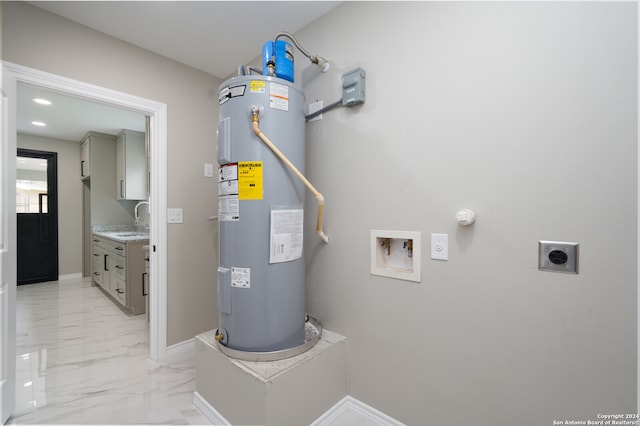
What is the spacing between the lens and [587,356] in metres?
0.97

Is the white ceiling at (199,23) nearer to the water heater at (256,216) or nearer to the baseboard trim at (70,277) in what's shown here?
the water heater at (256,216)

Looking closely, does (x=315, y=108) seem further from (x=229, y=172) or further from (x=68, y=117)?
(x=68, y=117)

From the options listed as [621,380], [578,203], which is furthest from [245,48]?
[621,380]

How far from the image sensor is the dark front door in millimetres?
4371

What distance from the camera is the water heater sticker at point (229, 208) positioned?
1375 millimetres

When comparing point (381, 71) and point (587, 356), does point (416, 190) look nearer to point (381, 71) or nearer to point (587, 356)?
point (381, 71)

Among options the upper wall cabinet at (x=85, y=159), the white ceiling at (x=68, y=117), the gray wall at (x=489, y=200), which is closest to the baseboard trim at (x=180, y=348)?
the gray wall at (x=489, y=200)

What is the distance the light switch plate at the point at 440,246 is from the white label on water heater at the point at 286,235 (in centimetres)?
65

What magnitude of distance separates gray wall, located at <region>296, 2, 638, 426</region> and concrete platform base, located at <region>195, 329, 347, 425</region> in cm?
15

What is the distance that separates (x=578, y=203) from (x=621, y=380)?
22.8 inches

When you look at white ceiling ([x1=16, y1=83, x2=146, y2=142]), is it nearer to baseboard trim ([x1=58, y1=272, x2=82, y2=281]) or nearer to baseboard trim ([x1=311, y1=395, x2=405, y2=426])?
baseboard trim ([x1=58, y1=272, x2=82, y2=281])

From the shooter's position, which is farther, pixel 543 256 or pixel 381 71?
pixel 381 71

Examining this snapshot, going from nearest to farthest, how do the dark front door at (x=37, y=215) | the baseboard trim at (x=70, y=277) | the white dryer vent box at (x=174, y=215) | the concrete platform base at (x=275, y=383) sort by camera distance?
the concrete platform base at (x=275, y=383)
the white dryer vent box at (x=174, y=215)
the dark front door at (x=37, y=215)
the baseboard trim at (x=70, y=277)

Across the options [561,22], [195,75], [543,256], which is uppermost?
[195,75]
